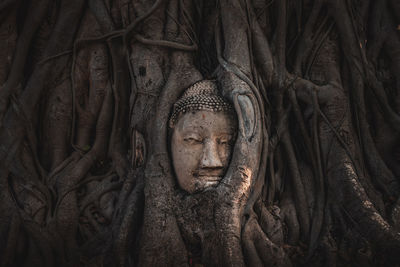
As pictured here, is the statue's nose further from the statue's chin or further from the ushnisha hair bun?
the ushnisha hair bun

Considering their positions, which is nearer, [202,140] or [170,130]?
[202,140]

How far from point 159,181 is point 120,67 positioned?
4.29 feet

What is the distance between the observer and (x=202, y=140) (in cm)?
261

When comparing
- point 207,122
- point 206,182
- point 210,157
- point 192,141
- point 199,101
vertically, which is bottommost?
point 206,182

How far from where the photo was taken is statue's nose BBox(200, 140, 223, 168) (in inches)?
98.7

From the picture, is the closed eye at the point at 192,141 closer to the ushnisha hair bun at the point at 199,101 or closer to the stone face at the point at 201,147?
the stone face at the point at 201,147

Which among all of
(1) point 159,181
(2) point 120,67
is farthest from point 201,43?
(1) point 159,181

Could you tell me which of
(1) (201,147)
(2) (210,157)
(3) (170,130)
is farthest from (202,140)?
(3) (170,130)

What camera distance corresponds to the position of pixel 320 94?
117 inches

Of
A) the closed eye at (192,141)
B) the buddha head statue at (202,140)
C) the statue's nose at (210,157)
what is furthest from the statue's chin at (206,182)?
the closed eye at (192,141)

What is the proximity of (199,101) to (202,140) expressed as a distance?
34cm

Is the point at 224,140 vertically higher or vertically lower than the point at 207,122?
lower

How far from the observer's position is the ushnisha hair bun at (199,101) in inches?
104

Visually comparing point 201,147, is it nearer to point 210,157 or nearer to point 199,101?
point 210,157
